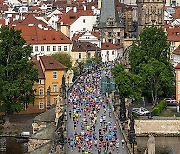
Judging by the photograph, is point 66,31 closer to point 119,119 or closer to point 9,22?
point 9,22

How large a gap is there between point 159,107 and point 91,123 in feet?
58.9

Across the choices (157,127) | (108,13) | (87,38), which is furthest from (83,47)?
(157,127)

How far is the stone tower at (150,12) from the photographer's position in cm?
10394

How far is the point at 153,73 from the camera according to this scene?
67.9 metres

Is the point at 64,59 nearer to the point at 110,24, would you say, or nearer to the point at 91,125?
the point at 110,24

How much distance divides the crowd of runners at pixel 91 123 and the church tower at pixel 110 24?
1560 inches

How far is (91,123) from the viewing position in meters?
47.7

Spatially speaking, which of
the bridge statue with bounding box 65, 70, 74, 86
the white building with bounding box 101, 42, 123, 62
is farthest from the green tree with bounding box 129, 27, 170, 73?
the white building with bounding box 101, 42, 123, 62

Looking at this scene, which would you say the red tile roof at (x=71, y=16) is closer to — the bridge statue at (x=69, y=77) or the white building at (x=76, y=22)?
the white building at (x=76, y=22)

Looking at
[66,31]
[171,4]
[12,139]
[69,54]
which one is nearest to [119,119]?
[12,139]

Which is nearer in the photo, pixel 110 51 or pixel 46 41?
pixel 46 41

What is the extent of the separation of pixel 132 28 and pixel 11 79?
58851mm

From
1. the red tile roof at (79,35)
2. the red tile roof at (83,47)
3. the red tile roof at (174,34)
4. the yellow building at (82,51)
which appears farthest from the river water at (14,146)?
the red tile roof at (79,35)

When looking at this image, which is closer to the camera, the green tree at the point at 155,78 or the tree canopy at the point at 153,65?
the green tree at the point at 155,78
